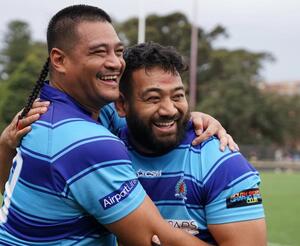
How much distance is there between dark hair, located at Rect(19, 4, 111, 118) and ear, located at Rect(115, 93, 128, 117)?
17.9 inches

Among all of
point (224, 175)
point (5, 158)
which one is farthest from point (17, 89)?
point (224, 175)

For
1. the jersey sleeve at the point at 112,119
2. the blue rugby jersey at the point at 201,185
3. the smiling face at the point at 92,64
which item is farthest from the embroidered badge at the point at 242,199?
the jersey sleeve at the point at 112,119

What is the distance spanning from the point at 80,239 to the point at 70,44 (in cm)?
83

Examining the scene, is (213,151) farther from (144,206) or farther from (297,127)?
(297,127)

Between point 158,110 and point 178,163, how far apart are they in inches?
10.6

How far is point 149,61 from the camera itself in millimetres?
2998

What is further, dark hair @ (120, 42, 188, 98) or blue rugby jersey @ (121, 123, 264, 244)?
dark hair @ (120, 42, 188, 98)

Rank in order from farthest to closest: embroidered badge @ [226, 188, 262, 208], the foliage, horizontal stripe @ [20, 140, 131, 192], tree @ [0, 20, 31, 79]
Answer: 1. tree @ [0, 20, 31, 79]
2. the foliage
3. embroidered badge @ [226, 188, 262, 208]
4. horizontal stripe @ [20, 140, 131, 192]

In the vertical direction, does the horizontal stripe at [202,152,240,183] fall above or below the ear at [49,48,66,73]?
below

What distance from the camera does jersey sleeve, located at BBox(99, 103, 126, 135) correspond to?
125 inches

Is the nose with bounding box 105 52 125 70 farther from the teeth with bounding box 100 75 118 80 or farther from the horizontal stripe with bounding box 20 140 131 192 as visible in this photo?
the horizontal stripe with bounding box 20 140 131 192

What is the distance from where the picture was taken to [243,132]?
150 ft

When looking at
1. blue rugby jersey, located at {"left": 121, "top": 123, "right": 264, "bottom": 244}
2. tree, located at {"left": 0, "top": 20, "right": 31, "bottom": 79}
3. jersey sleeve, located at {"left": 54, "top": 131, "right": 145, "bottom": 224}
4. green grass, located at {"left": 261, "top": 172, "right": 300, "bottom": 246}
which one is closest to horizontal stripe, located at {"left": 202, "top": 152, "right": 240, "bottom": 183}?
blue rugby jersey, located at {"left": 121, "top": 123, "right": 264, "bottom": 244}

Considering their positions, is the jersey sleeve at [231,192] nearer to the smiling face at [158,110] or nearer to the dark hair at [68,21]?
the smiling face at [158,110]
